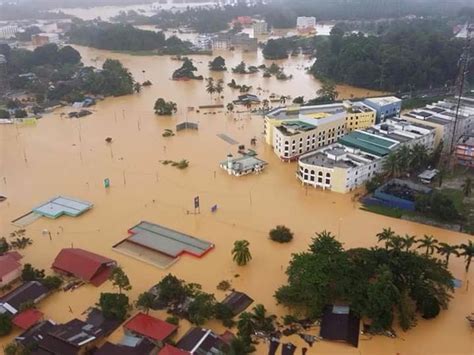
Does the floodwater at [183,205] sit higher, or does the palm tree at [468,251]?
the palm tree at [468,251]

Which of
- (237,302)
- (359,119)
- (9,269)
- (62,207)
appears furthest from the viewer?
(359,119)

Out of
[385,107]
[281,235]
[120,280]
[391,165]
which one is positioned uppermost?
[385,107]

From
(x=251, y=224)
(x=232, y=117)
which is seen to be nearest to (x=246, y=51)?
(x=232, y=117)

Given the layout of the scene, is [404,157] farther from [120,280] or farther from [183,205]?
[120,280]

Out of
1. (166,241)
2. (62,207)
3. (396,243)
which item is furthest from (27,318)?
(396,243)

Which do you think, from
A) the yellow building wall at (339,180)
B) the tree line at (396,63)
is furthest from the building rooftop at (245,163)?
the tree line at (396,63)

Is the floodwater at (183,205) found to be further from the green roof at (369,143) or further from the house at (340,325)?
the green roof at (369,143)

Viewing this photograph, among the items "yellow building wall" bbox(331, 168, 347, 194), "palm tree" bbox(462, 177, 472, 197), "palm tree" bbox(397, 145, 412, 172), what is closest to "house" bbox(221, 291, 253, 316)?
"yellow building wall" bbox(331, 168, 347, 194)
